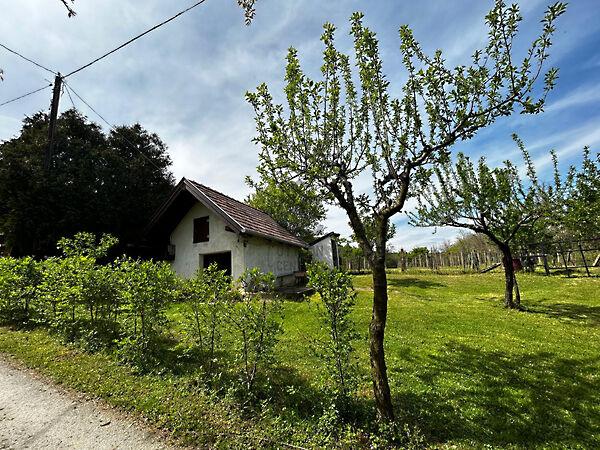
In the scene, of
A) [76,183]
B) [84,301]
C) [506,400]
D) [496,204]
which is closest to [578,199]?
[496,204]

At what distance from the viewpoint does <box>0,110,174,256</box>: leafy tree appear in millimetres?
16469

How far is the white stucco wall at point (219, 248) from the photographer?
15.4 m

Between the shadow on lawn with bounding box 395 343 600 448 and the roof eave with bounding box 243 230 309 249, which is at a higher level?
the roof eave with bounding box 243 230 309 249

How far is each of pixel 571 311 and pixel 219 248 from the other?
16.3 meters

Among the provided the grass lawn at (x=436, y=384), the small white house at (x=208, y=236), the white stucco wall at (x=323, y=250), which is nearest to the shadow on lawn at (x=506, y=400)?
the grass lawn at (x=436, y=384)

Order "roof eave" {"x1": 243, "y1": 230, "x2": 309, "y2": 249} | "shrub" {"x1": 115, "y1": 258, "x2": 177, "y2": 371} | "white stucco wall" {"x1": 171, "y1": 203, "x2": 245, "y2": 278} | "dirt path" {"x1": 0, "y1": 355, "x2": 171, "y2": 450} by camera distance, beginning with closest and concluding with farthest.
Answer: "dirt path" {"x1": 0, "y1": 355, "x2": 171, "y2": 450} → "shrub" {"x1": 115, "y1": 258, "x2": 177, "y2": 371} → "roof eave" {"x1": 243, "y1": 230, "x2": 309, "y2": 249} → "white stucco wall" {"x1": 171, "y1": 203, "x2": 245, "y2": 278}

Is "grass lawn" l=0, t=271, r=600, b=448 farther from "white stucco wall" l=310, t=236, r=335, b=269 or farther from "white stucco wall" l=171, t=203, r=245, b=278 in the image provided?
"white stucco wall" l=310, t=236, r=335, b=269

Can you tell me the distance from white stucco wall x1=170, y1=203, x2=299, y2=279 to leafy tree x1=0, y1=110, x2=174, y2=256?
17.0 feet

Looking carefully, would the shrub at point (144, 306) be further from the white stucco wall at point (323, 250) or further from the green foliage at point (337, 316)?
the white stucco wall at point (323, 250)

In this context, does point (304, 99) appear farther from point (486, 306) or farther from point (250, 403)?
point (486, 306)

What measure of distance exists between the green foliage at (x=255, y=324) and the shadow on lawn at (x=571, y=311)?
11.4 metres

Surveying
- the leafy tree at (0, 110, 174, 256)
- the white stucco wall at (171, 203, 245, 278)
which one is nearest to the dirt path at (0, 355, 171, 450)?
the white stucco wall at (171, 203, 245, 278)

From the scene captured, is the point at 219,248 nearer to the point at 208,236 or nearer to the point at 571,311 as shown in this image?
the point at 208,236

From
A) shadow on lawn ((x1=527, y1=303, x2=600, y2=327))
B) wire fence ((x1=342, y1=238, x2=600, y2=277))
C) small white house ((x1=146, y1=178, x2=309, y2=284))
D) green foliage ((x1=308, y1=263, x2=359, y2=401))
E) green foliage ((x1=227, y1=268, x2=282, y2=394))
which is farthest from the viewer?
wire fence ((x1=342, y1=238, x2=600, y2=277))
